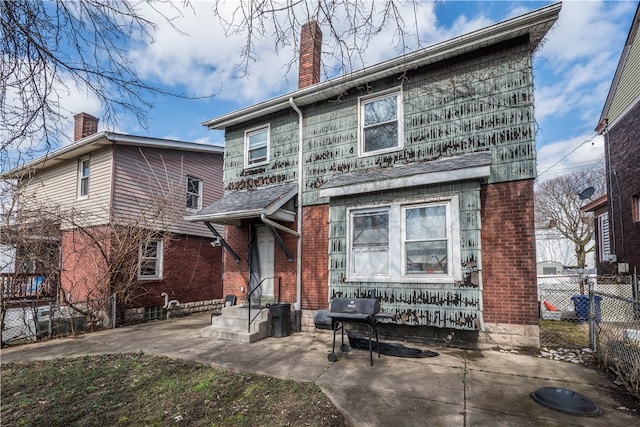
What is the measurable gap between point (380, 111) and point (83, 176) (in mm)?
11642

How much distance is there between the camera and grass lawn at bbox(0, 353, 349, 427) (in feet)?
13.3

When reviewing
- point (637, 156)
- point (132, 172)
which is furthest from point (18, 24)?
point (637, 156)

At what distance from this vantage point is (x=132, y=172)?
12320mm

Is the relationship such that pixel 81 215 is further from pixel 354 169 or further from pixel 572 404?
pixel 572 404

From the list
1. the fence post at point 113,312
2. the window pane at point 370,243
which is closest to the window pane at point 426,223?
→ the window pane at point 370,243

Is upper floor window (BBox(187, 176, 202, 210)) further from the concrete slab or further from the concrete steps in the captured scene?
the concrete slab

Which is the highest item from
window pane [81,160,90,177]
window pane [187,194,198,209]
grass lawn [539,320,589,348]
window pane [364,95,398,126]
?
window pane [364,95,398,126]

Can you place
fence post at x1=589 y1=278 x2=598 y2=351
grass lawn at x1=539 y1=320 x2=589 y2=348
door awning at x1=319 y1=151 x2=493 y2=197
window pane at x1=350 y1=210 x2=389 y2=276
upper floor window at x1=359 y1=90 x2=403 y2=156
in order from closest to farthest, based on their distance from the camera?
fence post at x1=589 y1=278 x2=598 y2=351
door awning at x1=319 y1=151 x2=493 y2=197
grass lawn at x1=539 y1=320 x2=589 y2=348
window pane at x1=350 y1=210 x2=389 y2=276
upper floor window at x1=359 y1=90 x2=403 y2=156

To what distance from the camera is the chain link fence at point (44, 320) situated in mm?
8977

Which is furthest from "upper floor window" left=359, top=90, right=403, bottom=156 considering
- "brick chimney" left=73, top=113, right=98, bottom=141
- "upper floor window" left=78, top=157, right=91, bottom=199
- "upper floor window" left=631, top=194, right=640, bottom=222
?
"brick chimney" left=73, top=113, right=98, bottom=141

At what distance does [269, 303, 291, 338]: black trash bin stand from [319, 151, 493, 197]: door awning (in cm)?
291

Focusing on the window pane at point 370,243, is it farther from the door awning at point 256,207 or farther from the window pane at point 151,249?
the window pane at point 151,249

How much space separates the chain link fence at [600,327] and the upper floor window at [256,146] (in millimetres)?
8087

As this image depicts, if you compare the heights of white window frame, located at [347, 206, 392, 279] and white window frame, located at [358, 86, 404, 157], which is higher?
white window frame, located at [358, 86, 404, 157]
